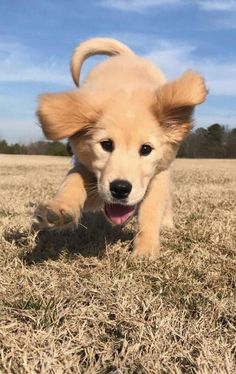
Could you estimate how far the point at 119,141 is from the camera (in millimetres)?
2666

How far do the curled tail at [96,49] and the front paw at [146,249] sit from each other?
1791 millimetres

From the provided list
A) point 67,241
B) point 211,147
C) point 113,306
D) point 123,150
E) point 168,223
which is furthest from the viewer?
point 211,147

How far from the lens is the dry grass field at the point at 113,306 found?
171cm

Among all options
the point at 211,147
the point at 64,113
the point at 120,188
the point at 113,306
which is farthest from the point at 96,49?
the point at 211,147

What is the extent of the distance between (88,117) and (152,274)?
87 centimetres

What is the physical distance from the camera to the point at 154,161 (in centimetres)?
280

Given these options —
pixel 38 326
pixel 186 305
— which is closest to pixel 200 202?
pixel 186 305

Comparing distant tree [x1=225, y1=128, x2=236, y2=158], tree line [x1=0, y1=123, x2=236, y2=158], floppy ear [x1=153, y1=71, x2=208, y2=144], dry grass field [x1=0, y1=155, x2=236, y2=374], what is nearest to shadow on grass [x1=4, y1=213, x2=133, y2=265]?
dry grass field [x1=0, y1=155, x2=236, y2=374]

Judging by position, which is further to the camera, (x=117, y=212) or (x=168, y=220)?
(x=168, y=220)

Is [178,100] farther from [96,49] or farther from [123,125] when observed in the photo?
[96,49]

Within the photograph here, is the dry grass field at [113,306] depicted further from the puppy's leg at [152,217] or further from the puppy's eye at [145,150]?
the puppy's eye at [145,150]

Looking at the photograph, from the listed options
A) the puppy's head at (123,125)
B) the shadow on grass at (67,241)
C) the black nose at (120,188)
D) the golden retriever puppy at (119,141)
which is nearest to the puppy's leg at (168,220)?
the shadow on grass at (67,241)

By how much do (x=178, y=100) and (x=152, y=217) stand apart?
0.70 metres

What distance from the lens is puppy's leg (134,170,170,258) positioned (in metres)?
2.93
